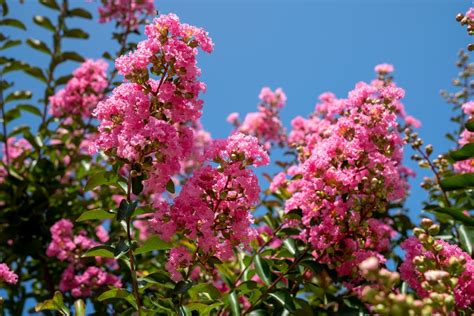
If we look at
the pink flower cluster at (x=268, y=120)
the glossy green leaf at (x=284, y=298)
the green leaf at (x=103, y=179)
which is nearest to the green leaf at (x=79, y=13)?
the pink flower cluster at (x=268, y=120)

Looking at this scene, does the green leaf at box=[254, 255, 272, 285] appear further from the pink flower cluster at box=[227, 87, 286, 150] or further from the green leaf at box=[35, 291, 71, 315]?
the pink flower cluster at box=[227, 87, 286, 150]

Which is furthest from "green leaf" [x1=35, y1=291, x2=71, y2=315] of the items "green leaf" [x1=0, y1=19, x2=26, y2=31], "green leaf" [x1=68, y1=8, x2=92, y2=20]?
"green leaf" [x1=68, y1=8, x2=92, y2=20]

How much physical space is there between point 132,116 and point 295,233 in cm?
114

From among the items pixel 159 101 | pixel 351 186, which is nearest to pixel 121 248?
pixel 159 101

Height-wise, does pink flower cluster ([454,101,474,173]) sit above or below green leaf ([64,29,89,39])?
below

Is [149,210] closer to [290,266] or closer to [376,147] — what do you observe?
[290,266]

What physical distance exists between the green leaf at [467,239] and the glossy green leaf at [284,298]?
32.4 inches

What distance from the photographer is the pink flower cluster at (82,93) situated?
13.7 feet

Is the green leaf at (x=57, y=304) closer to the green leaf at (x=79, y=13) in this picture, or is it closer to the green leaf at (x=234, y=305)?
the green leaf at (x=234, y=305)

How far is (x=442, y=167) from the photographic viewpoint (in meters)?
3.05

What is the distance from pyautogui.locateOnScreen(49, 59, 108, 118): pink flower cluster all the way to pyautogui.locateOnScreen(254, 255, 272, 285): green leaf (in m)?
2.37

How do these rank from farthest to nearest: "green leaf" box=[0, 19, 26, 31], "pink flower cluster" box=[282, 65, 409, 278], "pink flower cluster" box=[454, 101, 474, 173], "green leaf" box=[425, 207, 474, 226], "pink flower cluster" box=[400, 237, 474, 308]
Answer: "green leaf" box=[0, 19, 26, 31], "pink flower cluster" box=[454, 101, 474, 173], "pink flower cluster" box=[282, 65, 409, 278], "green leaf" box=[425, 207, 474, 226], "pink flower cluster" box=[400, 237, 474, 308]

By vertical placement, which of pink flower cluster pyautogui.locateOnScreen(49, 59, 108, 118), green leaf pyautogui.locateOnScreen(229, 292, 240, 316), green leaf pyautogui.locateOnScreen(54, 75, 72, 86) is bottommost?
green leaf pyautogui.locateOnScreen(229, 292, 240, 316)

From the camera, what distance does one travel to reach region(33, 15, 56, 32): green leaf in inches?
173
